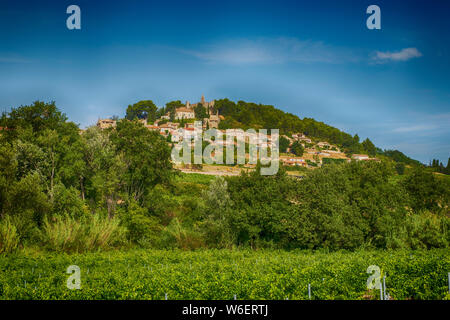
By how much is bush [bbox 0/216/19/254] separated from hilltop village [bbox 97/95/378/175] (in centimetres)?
5359

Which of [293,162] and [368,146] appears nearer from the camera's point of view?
[293,162]

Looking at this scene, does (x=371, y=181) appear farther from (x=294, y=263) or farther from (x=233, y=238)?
(x=294, y=263)

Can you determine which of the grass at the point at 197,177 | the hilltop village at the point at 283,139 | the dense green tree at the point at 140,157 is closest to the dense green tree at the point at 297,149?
the hilltop village at the point at 283,139

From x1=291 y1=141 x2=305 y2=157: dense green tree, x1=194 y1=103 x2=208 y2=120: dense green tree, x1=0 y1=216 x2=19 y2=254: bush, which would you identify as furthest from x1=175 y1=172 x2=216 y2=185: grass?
x1=194 y1=103 x2=208 y2=120: dense green tree

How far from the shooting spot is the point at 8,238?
1978 centimetres

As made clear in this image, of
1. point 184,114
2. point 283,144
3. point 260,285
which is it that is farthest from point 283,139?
point 260,285

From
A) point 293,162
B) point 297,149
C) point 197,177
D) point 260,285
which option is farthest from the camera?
point 297,149

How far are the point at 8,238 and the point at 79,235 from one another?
13.5 ft

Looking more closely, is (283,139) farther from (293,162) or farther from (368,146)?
(368,146)

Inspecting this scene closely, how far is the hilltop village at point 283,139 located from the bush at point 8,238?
176 ft

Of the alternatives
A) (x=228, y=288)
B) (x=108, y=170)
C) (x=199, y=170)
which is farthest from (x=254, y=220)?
(x=199, y=170)

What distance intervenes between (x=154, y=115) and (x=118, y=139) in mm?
128516
